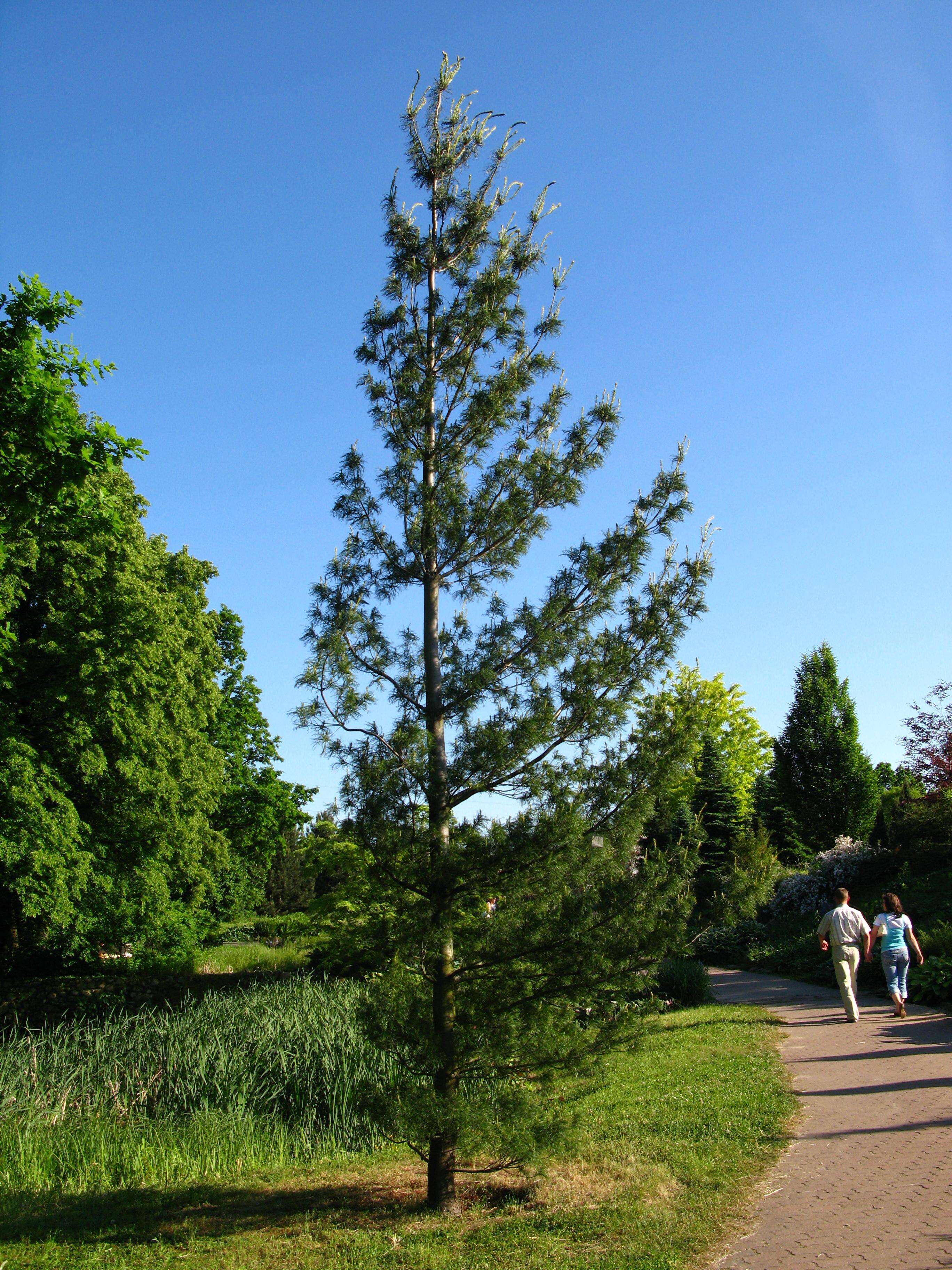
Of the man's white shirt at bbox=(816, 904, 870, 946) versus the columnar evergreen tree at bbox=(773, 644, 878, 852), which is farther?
the columnar evergreen tree at bbox=(773, 644, 878, 852)

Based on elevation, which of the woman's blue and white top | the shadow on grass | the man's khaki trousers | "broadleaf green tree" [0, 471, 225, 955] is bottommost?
the shadow on grass

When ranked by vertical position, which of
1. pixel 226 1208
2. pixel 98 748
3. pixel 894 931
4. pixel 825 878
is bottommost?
pixel 226 1208

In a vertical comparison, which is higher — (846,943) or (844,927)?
(844,927)

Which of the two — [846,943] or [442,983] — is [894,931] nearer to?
[846,943]

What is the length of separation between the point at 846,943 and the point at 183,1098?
8043 mm

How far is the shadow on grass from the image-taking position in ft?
18.0

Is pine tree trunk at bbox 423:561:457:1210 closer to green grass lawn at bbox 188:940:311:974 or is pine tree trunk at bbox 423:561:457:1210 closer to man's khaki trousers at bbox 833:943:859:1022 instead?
man's khaki trousers at bbox 833:943:859:1022

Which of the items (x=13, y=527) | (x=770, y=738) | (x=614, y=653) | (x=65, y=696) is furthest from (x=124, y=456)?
(x=770, y=738)

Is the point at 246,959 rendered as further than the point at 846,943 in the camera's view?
Yes

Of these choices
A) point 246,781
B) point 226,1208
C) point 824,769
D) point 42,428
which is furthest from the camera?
point 824,769

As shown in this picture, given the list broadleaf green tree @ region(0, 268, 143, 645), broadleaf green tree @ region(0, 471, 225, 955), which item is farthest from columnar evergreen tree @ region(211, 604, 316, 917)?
broadleaf green tree @ region(0, 268, 143, 645)

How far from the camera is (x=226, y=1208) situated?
592 cm

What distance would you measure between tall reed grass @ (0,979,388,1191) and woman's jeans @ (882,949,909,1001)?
22.0 feet

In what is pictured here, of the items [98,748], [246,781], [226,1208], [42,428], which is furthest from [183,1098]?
[246,781]
